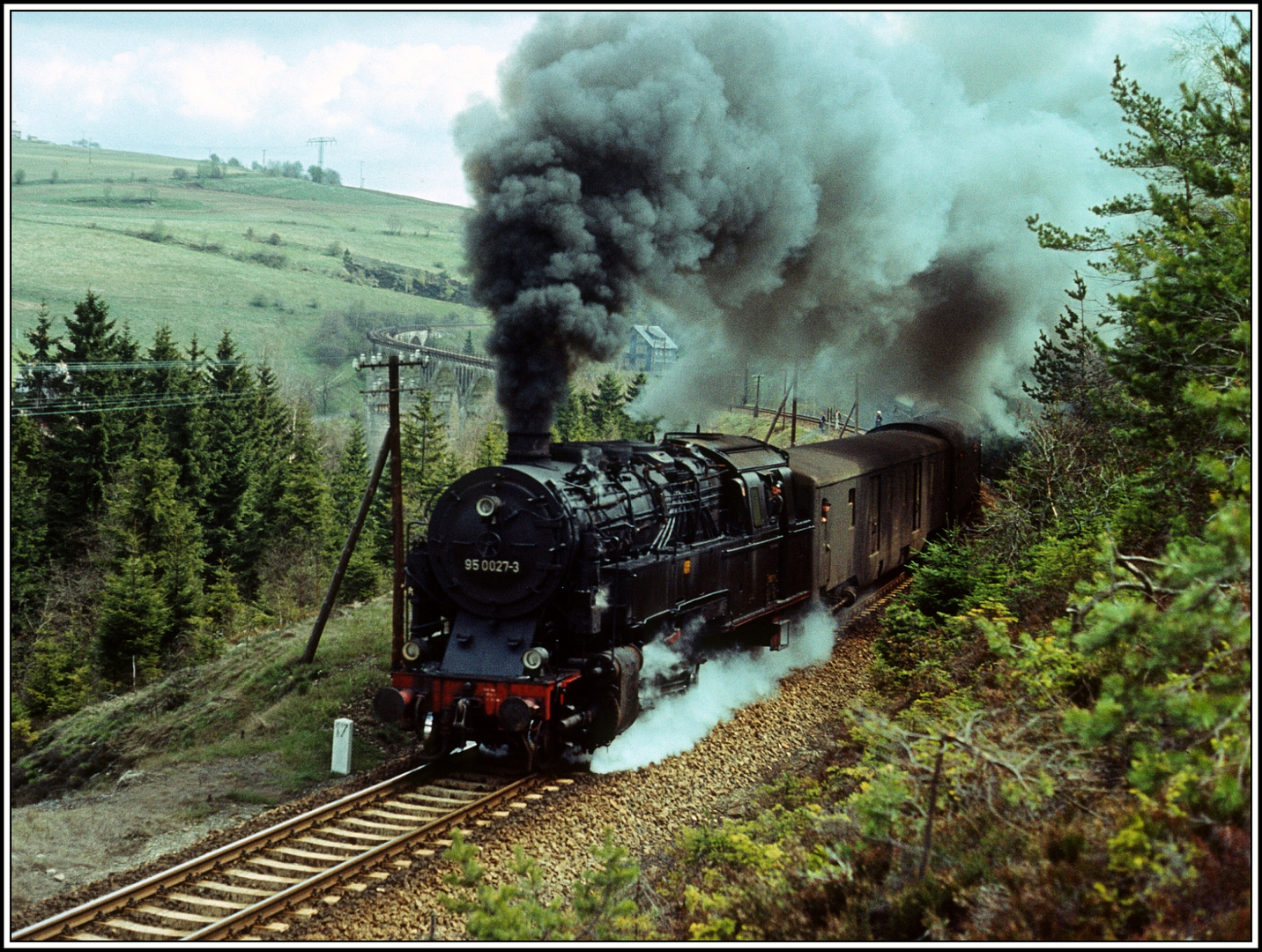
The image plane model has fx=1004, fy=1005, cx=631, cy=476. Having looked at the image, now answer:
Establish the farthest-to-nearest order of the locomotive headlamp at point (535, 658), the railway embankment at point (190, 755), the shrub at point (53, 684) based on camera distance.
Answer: the shrub at point (53, 684) → the locomotive headlamp at point (535, 658) → the railway embankment at point (190, 755)

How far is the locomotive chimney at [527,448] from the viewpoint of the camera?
1191 cm

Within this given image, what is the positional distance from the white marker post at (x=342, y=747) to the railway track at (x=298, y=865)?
1502 mm

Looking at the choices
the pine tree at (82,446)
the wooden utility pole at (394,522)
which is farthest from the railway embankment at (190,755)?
the pine tree at (82,446)

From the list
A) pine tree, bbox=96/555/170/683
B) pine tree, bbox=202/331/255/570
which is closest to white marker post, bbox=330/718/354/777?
pine tree, bbox=96/555/170/683

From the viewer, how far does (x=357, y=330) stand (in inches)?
3142

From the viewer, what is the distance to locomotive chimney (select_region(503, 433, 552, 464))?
11914 millimetres

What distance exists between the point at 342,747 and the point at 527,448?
431cm

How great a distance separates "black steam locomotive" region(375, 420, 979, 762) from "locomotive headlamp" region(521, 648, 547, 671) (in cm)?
1

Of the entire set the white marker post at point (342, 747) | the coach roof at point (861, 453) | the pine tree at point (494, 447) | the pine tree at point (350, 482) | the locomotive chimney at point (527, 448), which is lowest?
the white marker post at point (342, 747)

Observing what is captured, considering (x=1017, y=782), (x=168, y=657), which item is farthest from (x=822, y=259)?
(x=168, y=657)

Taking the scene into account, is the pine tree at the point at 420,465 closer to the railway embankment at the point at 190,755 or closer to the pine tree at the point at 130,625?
the pine tree at the point at 130,625

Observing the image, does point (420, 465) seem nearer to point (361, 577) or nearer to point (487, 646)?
point (361, 577)

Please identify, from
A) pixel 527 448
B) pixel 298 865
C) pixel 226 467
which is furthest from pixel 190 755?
pixel 226 467

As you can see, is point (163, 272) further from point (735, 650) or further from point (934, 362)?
point (735, 650)
